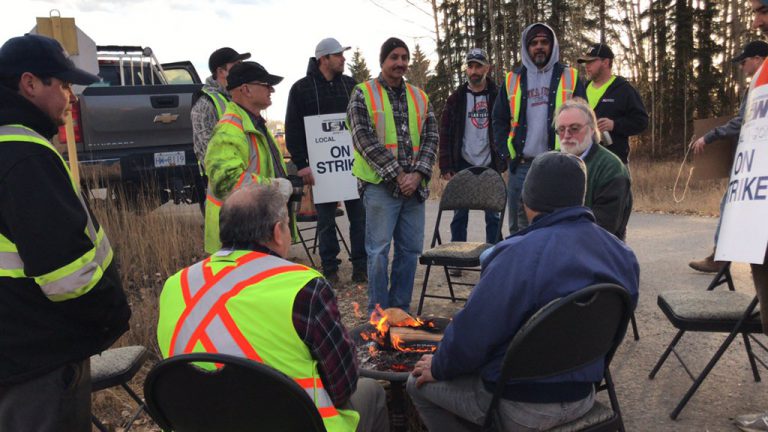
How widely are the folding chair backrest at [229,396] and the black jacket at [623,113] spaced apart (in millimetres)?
4432

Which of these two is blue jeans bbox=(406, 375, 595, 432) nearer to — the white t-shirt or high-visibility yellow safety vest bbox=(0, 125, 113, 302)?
high-visibility yellow safety vest bbox=(0, 125, 113, 302)

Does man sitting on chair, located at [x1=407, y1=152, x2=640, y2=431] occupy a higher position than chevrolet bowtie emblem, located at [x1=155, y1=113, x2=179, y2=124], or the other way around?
chevrolet bowtie emblem, located at [x1=155, y1=113, x2=179, y2=124]

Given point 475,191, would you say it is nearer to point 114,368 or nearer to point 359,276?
point 359,276

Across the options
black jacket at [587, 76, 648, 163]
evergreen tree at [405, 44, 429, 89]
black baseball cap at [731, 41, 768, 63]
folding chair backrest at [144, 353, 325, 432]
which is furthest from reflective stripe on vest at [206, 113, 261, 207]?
evergreen tree at [405, 44, 429, 89]

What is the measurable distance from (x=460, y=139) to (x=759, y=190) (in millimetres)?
3700

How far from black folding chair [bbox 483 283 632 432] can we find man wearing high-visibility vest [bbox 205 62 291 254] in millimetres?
2070

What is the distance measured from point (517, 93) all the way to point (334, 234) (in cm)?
221

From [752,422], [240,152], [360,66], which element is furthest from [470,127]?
[360,66]

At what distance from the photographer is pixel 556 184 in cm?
215

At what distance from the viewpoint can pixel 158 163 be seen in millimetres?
7289

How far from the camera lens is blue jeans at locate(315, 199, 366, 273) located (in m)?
5.79

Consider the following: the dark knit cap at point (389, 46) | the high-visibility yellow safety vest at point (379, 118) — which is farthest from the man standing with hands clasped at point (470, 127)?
the dark knit cap at point (389, 46)

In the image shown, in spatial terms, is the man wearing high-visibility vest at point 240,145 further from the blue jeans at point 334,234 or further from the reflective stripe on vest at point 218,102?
the blue jeans at point 334,234

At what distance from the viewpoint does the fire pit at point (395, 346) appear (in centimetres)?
275
